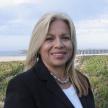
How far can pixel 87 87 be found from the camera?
286cm

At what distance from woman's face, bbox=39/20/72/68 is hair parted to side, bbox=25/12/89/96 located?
0.03 m

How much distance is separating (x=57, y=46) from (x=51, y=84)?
0.22m

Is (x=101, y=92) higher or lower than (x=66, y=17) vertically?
lower

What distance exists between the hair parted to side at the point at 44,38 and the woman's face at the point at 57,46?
0.03m

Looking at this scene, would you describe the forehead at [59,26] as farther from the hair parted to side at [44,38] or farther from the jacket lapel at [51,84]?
the jacket lapel at [51,84]

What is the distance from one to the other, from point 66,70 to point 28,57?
262 millimetres

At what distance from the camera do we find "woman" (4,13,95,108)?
8.00 ft

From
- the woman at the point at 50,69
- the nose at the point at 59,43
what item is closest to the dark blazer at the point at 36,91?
the woman at the point at 50,69

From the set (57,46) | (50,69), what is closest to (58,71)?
(50,69)

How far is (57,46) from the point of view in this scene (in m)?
2.57

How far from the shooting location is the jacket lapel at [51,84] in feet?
8.34

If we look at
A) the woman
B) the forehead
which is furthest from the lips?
the forehead

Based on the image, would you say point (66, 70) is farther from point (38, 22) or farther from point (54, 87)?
point (38, 22)

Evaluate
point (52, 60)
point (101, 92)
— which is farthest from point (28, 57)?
point (101, 92)
